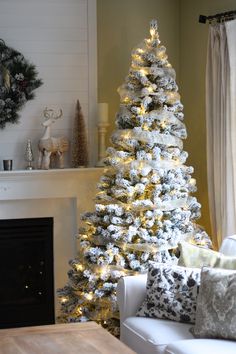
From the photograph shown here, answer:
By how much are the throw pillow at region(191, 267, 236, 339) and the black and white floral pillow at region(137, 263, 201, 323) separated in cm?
16

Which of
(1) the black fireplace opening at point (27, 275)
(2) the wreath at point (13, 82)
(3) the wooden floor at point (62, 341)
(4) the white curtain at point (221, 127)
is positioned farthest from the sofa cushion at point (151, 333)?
(2) the wreath at point (13, 82)

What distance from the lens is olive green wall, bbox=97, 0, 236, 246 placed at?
6.02m

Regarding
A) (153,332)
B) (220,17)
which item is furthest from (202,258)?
(220,17)

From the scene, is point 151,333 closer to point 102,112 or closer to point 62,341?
point 62,341

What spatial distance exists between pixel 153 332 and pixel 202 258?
23.9 inches

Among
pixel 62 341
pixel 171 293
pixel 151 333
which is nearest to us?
pixel 62 341

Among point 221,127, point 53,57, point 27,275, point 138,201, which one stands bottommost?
point 27,275

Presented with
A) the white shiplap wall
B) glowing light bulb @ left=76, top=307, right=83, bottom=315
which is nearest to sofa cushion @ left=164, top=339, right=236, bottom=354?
glowing light bulb @ left=76, top=307, right=83, bottom=315

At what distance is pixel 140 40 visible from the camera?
242 inches

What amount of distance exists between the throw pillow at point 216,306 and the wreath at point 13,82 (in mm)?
2478

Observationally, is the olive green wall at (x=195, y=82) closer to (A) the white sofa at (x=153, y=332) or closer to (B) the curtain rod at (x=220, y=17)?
(B) the curtain rod at (x=220, y=17)

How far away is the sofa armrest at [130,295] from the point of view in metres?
4.30

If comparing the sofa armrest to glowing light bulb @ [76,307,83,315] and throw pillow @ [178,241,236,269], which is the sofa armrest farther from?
glowing light bulb @ [76,307,83,315]

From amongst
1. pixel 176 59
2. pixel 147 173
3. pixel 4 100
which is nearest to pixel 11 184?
pixel 4 100
